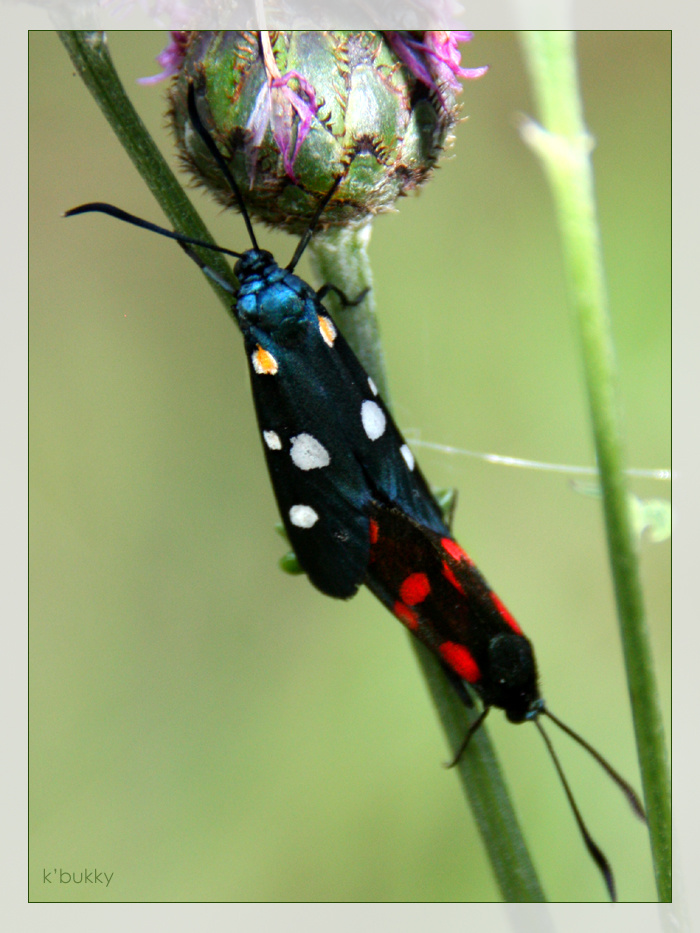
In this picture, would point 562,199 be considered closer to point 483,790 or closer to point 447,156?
point 447,156

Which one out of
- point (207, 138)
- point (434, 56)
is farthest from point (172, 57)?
point (434, 56)

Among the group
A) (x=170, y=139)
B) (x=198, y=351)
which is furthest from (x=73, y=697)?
(x=170, y=139)

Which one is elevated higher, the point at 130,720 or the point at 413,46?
the point at 413,46

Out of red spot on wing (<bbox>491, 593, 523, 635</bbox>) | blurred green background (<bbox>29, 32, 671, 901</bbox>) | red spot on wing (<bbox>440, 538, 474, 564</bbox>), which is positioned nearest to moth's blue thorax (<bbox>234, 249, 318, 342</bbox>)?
red spot on wing (<bbox>440, 538, 474, 564</bbox>)

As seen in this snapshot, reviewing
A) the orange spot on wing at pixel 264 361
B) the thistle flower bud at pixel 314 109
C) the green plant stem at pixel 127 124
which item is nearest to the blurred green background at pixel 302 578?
the orange spot on wing at pixel 264 361

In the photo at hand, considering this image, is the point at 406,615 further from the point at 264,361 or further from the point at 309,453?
the point at 264,361

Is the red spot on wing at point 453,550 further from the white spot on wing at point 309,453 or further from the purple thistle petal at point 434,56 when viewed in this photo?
the purple thistle petal at point 434,56
